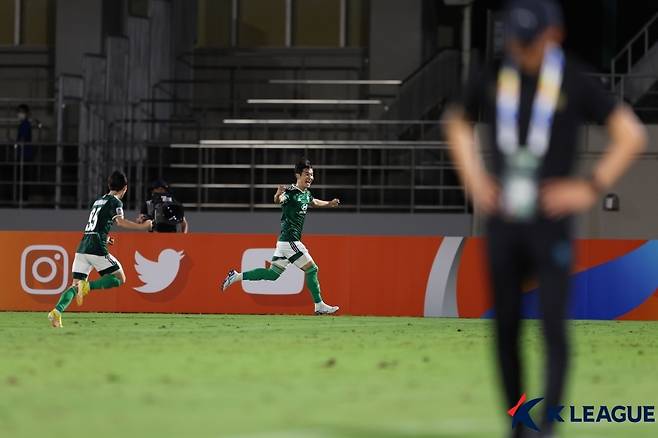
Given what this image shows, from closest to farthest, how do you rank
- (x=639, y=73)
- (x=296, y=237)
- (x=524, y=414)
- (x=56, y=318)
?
1. (x=524, y=414)
2. (x=56, y=318)
3. (x=296, y=237)
4. (x=639, y=73)

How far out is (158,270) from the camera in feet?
73.7

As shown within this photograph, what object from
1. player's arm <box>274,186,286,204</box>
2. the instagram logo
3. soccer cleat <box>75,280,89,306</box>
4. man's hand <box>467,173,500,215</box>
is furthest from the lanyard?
the instagram logo

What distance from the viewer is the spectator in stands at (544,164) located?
673 cm

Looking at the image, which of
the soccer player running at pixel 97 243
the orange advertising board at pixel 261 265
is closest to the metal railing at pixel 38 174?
the orange advertising board at pixel 261 265

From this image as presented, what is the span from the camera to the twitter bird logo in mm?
22391

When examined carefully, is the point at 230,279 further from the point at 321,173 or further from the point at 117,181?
the point at 321,173

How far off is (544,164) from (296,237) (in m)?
14.2

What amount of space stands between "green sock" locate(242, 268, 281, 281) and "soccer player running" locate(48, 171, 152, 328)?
3.30 m

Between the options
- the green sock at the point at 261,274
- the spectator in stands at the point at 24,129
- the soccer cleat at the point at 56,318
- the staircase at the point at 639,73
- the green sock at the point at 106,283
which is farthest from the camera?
the spectator in stands at the point at 24,129

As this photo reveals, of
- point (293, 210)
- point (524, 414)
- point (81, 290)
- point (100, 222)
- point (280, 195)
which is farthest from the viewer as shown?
point (293, 210)

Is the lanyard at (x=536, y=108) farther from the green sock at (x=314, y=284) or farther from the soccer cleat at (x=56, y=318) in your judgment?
the green sock at (x=314, y=284)

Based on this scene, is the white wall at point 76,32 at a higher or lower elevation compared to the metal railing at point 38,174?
higher

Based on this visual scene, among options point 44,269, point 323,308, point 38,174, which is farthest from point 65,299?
point 38,174

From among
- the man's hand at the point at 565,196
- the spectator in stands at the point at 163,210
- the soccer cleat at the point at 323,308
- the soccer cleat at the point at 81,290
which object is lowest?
the soccer cleat at the point at 323,308
